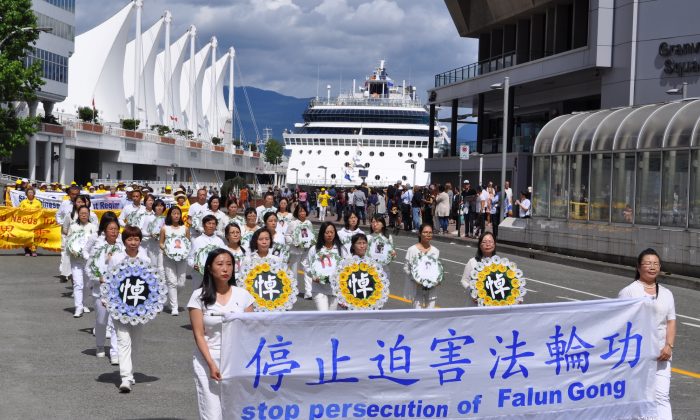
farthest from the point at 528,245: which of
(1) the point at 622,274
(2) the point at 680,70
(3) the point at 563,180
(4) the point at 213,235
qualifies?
(4) the point at 213,235

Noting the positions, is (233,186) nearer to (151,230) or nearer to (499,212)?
(499,212)

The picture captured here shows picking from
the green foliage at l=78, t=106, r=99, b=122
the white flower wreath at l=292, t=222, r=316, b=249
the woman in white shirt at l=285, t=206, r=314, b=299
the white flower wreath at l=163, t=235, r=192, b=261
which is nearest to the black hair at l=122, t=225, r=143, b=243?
the white flower wreath at l=163, t=235, r=192, b=261

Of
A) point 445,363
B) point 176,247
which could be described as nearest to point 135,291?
point 445,363

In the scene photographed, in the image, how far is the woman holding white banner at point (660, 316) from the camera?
7.98 meters

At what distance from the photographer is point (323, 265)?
41.8 feet

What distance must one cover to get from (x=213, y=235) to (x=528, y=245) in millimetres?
18847

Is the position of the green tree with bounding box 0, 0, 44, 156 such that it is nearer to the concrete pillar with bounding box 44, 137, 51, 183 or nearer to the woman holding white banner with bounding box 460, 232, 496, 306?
the woman holding white banner with bounding box 460, 232, 496, 306

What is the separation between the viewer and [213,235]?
1479 cm

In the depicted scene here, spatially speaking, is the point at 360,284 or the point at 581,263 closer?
the point at 360,284

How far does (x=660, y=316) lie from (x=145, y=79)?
120 m

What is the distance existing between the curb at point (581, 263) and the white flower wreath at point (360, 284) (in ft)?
41.0

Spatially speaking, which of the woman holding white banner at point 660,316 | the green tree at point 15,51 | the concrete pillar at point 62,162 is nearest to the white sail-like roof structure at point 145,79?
the concrete pillar at point 62,162

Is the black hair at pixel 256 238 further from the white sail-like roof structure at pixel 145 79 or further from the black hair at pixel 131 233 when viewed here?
the white sail-like roof structure at pixel 145 79

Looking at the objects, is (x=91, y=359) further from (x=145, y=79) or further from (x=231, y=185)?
(x=145, y=79)
